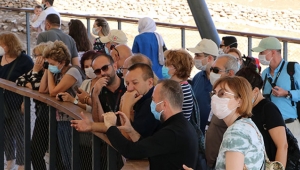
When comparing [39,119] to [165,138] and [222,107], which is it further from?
[222,107]

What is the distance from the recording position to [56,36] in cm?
959

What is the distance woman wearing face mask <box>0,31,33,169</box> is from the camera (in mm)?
7672

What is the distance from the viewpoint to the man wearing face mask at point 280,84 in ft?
23.6

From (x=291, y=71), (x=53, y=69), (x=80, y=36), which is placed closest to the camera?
(x=53, y=69)

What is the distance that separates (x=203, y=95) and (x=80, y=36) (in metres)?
3.30

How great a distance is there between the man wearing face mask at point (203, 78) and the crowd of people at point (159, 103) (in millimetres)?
11

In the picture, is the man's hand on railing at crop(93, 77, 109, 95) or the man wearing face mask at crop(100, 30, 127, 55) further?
the man wearing face mask at crop(100, 30, 127, 55)

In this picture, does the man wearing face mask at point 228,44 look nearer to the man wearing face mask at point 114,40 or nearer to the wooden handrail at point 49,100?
the man wearing face mask at point 114,40

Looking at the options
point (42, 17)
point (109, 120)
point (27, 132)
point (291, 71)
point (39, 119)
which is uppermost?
point (42, 17)

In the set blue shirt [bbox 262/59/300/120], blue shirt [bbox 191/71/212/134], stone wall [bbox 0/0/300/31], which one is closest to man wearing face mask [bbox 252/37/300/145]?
blue shirt [bbox 262/59/300/120]

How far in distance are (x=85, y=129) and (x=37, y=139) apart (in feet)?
7.08

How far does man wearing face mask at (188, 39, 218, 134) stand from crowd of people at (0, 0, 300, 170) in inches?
0.4

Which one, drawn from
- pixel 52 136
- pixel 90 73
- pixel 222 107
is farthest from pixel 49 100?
pixel 222 107

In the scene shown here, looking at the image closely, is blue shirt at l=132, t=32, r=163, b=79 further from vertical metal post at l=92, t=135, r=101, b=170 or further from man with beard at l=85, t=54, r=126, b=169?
vertical metal post at l=92, t=135, r=101, b=170
